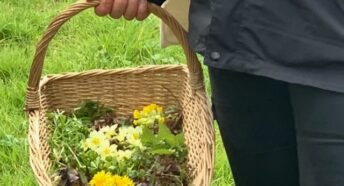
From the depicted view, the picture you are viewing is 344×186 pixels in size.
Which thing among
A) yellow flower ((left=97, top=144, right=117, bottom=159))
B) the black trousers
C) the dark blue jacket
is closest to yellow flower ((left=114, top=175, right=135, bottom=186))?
yellow flower ((left=97, top=144, right=117, bottom=159))

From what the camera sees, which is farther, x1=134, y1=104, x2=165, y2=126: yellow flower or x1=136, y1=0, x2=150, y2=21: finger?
x1=134, y1=104, x2=165, y2=126: yellow flower

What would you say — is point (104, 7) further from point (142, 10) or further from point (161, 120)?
point (161, 120)

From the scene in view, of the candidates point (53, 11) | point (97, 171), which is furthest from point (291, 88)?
point (53, 11)

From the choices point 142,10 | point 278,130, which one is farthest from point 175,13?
point 278,130

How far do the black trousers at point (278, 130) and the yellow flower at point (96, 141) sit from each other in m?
0.38

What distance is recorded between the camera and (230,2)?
1.46m

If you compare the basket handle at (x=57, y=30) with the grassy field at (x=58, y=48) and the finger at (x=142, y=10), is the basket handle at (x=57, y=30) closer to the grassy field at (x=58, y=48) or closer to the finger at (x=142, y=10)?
the finger at (x=142, y=10)

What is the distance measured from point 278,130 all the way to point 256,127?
1.6 inches

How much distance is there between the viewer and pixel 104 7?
1.70 meters

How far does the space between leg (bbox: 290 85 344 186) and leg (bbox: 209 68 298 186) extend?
9 cm

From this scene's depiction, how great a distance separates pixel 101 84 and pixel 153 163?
34 cm

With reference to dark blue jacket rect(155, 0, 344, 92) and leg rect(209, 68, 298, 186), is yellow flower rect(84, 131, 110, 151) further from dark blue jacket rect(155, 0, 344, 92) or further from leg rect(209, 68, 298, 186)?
dark blue jacket rect(155, 0, 344, 92)

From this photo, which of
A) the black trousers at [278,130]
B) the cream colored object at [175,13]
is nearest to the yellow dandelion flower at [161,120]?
the cream colored object at [175,13]

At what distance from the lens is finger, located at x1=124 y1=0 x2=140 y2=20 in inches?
66.9
